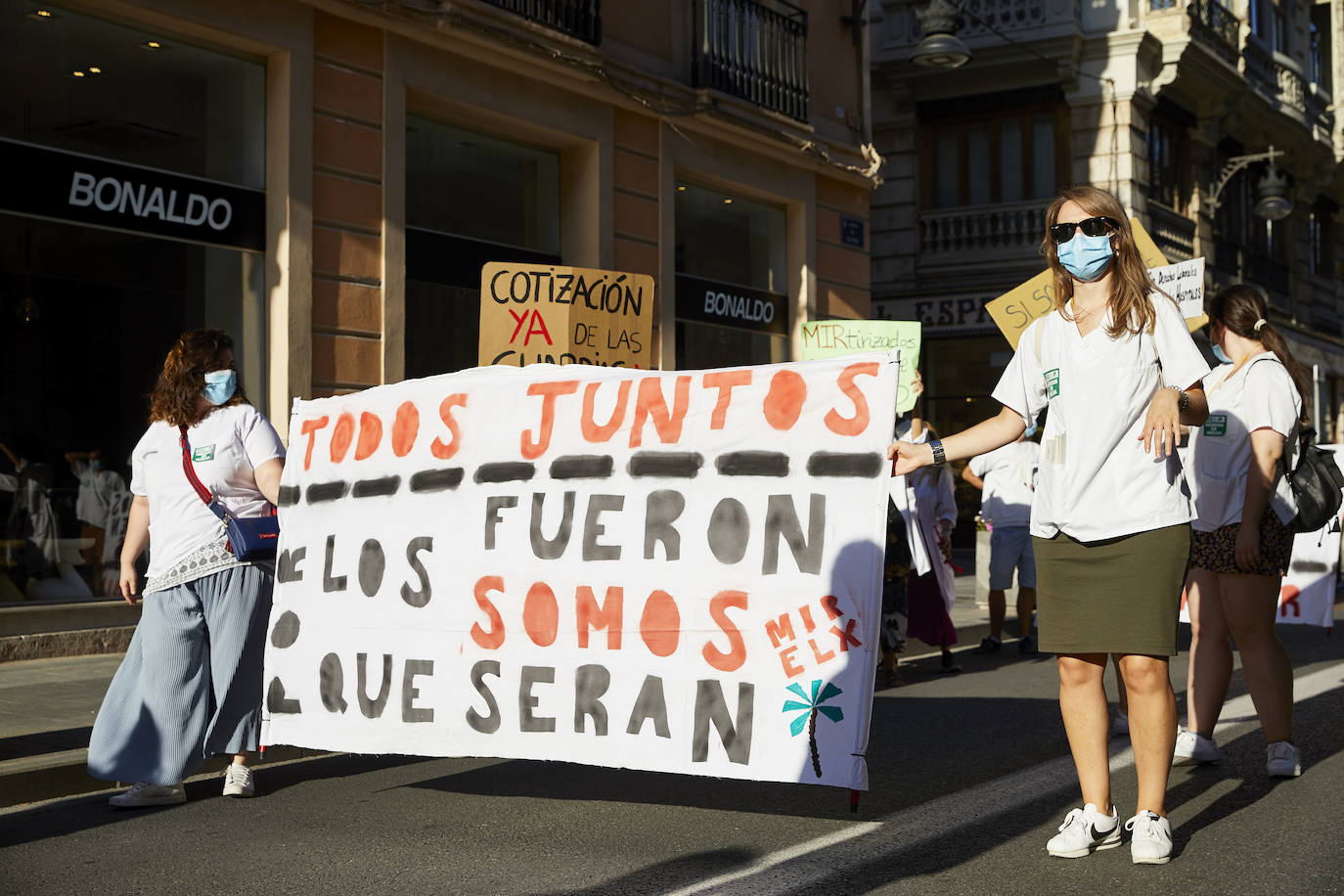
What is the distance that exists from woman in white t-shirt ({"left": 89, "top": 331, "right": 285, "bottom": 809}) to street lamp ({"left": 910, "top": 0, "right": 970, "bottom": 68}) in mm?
13611

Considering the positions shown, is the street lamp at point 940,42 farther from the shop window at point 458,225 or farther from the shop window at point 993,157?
the shop window at point 458,225

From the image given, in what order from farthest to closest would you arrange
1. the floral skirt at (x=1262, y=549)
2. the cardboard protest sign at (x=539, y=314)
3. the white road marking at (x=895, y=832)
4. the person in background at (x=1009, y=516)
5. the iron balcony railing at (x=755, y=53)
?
the iron balcony railing at (x=755, y=53)
the person in background at (x=1009, y=516)
the cardboard protest sign at (x=539, y=314)
the floral skirt at (x=1262, y=549)
the white road marking at (x=895, y=832)

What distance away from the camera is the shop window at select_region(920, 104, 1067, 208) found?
23.3m

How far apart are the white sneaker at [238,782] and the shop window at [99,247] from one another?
446 centimetres

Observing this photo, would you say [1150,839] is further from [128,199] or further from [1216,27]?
[1216,27]

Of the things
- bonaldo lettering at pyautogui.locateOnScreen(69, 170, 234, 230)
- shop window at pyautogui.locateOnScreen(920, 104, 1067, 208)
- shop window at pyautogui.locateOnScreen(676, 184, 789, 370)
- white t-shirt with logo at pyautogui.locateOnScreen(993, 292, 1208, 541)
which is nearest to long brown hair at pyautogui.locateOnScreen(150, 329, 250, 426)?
white t-shirt with logo at pyautogui.locateOnScreen(993, 292, 1208, 541)

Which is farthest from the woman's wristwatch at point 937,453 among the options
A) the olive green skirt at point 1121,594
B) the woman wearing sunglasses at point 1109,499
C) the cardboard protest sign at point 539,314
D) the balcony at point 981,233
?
the balcony at point 981,233

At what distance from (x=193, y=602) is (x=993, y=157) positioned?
783 inches

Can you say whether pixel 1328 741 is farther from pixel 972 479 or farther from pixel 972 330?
pixel 972 330

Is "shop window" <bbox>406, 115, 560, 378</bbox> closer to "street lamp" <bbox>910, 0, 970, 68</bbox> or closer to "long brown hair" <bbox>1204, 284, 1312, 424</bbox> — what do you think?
"street lamp" <bbox>910, 0, 970, 68</bbox>

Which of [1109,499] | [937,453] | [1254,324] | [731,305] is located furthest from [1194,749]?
[731,305]

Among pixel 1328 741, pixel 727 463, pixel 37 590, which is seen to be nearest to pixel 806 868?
pixel 727 463

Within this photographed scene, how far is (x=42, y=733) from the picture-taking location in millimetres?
6766

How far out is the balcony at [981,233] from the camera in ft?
75.4
